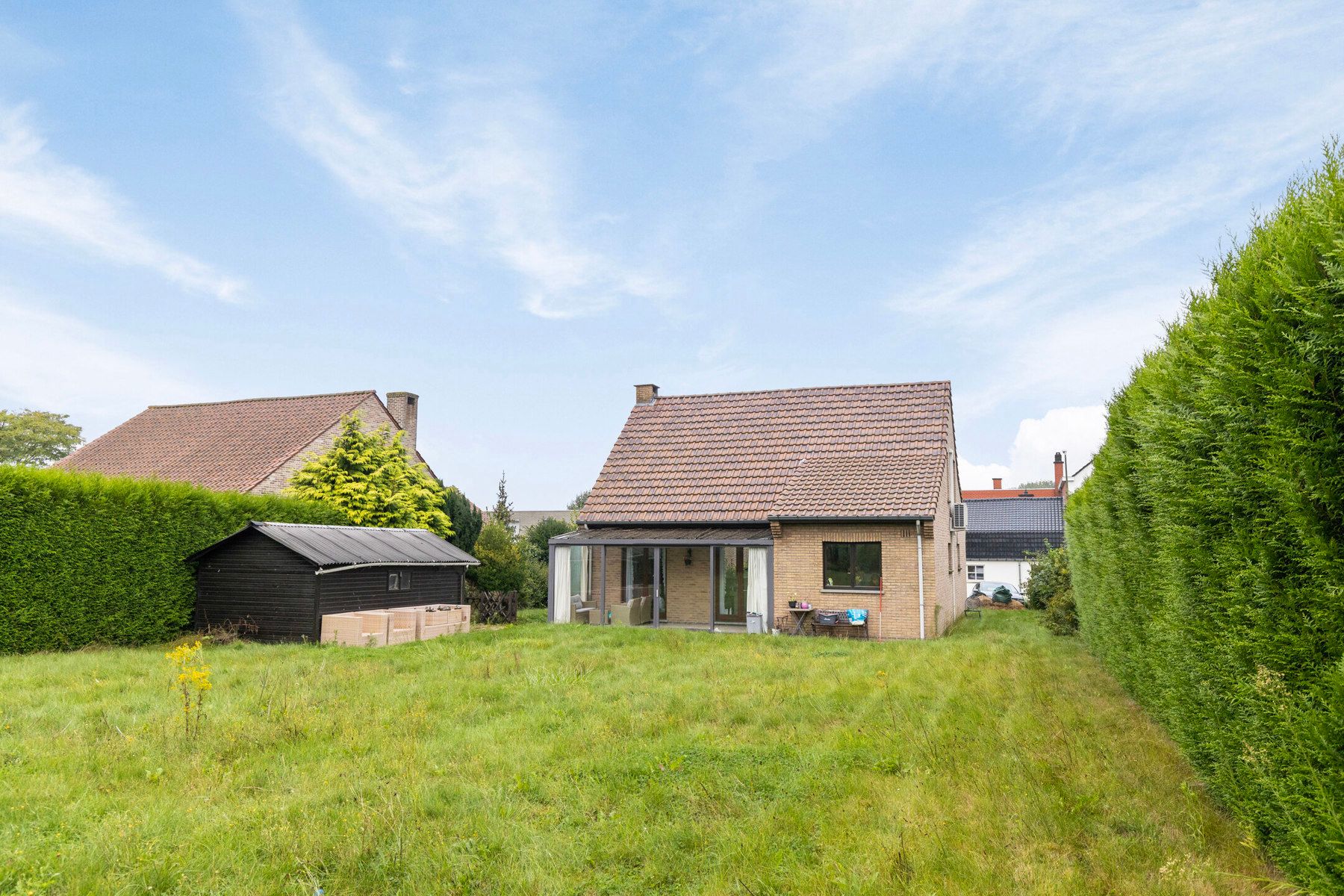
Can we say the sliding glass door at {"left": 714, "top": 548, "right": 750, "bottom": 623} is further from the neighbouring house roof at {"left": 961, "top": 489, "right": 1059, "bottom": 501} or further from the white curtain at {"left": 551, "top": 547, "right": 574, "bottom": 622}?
the neighbouring house roof at {"left": 961, "top": 489, "right": 1059, "bottom": 501}

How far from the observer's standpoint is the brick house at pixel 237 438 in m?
28.4

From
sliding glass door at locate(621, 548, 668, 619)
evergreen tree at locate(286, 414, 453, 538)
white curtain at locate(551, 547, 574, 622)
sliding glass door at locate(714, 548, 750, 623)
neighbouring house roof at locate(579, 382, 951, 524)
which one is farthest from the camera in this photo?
evergreen tree at locate(286, 414, 453, 538)

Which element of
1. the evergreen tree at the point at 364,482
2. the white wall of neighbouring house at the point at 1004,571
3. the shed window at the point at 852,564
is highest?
the evergreen tree at the point at 364,482

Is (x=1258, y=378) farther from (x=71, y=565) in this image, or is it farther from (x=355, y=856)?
(x=71, y=565)

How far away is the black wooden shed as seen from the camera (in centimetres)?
1694

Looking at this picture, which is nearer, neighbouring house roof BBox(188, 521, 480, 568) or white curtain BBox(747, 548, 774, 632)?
neighbouring house roof BBox(188, 521, 480, 568)

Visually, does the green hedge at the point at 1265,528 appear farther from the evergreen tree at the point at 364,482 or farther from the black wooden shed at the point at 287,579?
the evergreen tree at the point at 364,482

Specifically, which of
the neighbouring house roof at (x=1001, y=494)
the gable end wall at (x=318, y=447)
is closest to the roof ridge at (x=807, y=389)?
the gable end wall at (x=318, y=447)

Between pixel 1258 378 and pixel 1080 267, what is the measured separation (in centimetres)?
1047

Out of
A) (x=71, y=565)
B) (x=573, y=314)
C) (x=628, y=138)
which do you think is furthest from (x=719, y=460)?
(x=71, y=565)

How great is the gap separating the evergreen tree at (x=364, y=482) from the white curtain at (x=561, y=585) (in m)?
7.38

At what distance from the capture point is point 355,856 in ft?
15.9

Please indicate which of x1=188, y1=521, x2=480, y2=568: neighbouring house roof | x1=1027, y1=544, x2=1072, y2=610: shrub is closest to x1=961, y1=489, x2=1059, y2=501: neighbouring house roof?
x1=1027, y1=544, x2=1072, y2=610: shrub

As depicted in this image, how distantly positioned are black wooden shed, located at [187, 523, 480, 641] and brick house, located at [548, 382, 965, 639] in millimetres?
4902
